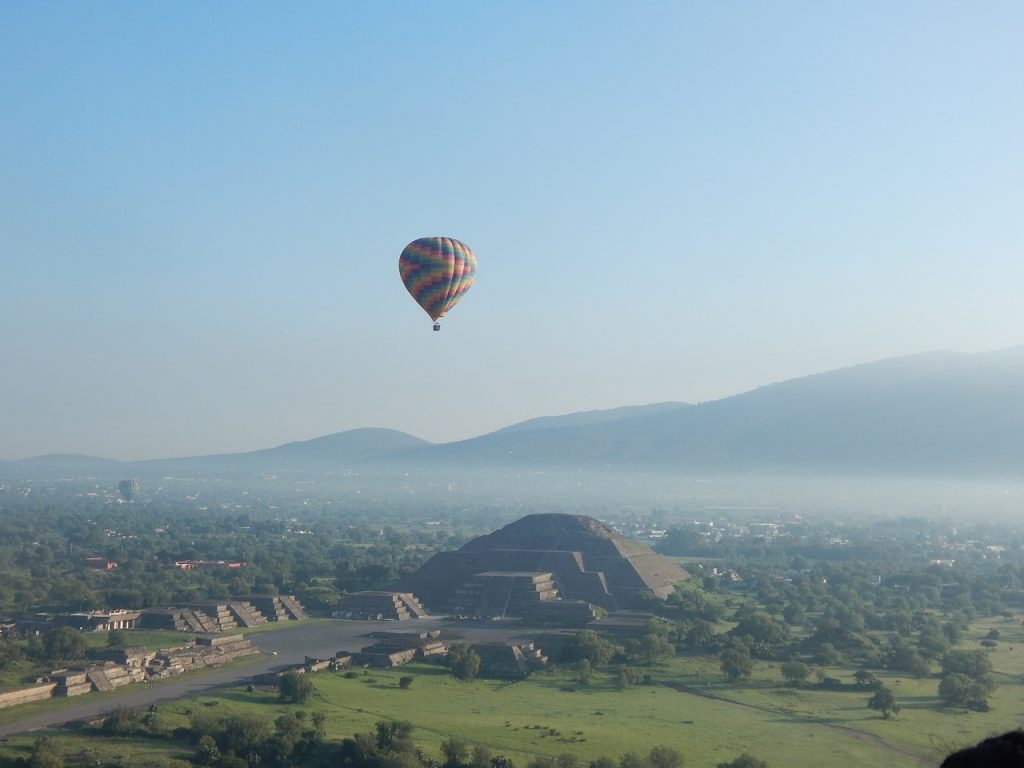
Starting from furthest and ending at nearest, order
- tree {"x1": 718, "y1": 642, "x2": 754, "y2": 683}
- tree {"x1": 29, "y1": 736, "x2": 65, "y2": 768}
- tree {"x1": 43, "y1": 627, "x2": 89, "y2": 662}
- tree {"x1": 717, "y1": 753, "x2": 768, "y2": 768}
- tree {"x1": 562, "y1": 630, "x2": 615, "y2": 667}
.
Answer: tree {"x1": 562, "y1": 630, "x2": 615, "y2": 667}, tree {"x1": 43, "y1": 627, "x2": 89, "y2": 662}, tree {"x1": 718, "y1": 642, "x2": 754, "y2": 683}, tree {"x1": 717, "y1": 753, "x2": 768, "y2": 768}, tree {"x1": 29, "y1": 736, "x2": 65, "y2": 768}

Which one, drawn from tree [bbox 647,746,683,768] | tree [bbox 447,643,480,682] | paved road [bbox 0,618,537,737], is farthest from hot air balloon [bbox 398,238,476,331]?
tree [bbox 647,746,683,768]

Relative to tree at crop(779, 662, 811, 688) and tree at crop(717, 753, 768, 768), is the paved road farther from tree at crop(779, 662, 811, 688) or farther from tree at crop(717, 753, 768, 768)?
tree at crop(717, 753, 768, 768)

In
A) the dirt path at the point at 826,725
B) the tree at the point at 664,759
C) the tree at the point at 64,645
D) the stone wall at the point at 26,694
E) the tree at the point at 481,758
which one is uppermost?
the tree at the point at 64,645

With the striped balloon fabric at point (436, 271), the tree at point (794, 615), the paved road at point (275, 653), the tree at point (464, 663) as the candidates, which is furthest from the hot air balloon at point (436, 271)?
the tree at point (794, 615)

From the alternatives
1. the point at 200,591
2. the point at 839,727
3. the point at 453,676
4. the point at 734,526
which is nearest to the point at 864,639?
the point at 839,727

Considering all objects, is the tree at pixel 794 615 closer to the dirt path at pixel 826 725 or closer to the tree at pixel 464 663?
the dirt path at pixel 826 725

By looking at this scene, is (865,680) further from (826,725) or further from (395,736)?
(395,736)

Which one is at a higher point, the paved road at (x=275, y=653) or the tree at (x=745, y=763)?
the paved road at (x=275, y=653)
